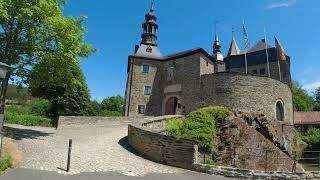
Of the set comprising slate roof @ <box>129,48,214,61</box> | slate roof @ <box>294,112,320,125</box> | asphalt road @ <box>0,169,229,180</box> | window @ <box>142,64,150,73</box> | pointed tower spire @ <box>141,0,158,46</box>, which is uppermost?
pointed tower spire @ <box>141,0,158,46</box>

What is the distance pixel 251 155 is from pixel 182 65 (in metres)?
16.8

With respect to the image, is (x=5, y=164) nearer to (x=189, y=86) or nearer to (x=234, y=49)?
(x=189, y=86)

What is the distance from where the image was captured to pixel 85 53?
63.4 feet

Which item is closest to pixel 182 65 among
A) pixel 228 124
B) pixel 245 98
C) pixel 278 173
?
pixel 245 98

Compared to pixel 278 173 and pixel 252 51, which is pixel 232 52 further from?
pixel 278 173

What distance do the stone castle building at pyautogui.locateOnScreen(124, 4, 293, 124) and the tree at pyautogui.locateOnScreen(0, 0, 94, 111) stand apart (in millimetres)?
15337

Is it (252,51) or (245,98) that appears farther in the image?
(252,51)

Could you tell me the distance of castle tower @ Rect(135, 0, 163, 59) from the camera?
130ft

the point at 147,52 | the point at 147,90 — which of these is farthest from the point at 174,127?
the point at 147,52

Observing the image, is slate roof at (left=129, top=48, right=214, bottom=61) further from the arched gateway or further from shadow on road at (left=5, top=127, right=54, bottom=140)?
shadow on road at (left=5, top=127, right=54, bottom=140)

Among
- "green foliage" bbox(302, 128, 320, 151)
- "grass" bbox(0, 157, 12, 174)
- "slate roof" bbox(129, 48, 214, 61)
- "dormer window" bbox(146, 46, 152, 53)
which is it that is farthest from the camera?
"dormer window" bbox(146, 46, 152, 53)

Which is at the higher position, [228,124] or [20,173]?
[228,124]

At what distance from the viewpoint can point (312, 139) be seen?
3288 cm

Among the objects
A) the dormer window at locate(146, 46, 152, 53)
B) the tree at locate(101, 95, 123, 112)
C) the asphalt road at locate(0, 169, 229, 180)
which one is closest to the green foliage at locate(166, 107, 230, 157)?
the asphalt road at locate(0, 169, 229, 180)
